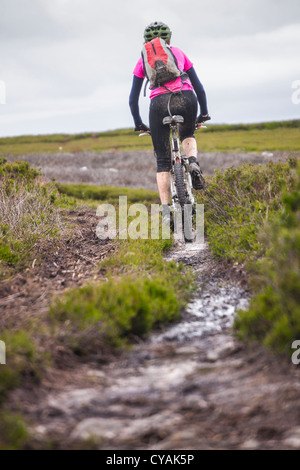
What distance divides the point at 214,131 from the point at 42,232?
2294 inches

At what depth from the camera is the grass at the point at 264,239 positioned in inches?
98.3

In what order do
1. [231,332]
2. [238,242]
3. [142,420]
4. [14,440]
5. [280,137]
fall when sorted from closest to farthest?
[14,440]
[142,420]
[231,332]
[238,242]
[280,137]

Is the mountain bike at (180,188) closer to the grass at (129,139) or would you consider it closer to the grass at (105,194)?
the grass at (105,194)

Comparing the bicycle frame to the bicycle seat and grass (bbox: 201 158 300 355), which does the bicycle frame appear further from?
grass (bbox: 201 158 300 355)

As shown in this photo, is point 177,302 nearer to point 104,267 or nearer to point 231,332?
point 231,332

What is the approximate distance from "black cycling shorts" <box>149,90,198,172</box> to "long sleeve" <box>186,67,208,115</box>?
0.35m

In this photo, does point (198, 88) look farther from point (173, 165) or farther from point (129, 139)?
point (129, 139)

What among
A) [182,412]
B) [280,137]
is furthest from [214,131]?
[182,412]

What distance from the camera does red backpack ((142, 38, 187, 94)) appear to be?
5566 millimetres

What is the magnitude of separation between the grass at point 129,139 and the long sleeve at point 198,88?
37500 mm

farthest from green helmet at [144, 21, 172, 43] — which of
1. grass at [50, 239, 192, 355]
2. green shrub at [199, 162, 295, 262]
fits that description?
grass at [50, 239, 192, 355]

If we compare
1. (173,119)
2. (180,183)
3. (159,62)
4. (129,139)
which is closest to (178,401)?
(180,183)

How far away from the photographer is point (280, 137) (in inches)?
1839

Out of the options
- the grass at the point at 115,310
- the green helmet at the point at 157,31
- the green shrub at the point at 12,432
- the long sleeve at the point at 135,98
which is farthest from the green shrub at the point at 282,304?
the green helmet at the point at 157,31
